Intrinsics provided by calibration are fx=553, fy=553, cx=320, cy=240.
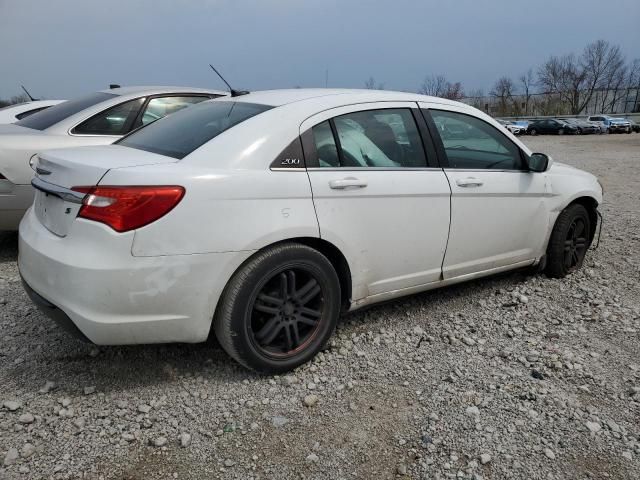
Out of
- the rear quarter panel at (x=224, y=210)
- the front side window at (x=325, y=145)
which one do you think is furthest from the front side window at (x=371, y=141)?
the rear quarter panel at (x=224, y=210)

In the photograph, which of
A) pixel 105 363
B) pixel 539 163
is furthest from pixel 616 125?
pixel 105 363

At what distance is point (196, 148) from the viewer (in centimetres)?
291

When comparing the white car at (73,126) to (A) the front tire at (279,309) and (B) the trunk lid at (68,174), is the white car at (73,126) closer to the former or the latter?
(B) the trunk lid at (68,174)

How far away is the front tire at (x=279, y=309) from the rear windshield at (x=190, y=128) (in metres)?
0.74

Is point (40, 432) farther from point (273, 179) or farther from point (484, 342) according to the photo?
point (484, 342)

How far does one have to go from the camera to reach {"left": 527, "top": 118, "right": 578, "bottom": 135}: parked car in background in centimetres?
4391

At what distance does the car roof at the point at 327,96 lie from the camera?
3.36m

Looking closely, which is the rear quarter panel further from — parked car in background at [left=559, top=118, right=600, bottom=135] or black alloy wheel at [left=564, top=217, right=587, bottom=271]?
parked car in background at [left=559, top=118, right=600, bottom=135]

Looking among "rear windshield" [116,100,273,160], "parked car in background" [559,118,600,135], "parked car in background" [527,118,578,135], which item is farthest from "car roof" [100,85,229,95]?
"parked car in background" [559,118,600,135]

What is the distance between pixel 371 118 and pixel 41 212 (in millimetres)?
2003

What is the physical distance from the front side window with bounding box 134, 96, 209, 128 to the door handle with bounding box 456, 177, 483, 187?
311cm

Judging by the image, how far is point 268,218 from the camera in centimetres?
284

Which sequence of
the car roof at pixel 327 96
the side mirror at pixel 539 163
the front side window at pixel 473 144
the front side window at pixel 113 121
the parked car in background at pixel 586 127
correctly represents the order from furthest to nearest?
the parked car in background at pixel 586 127 → the front side window at pixel 113 121 → the side mirror at pixel 539 163 → the front side window at pixel 473 144 → the car roof at pixel 327 96

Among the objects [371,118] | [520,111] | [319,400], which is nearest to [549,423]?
[319,400]
